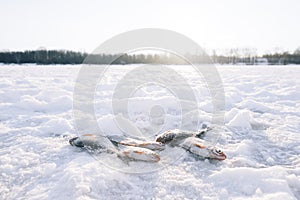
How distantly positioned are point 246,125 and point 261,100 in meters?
3.18

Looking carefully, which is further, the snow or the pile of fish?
the pile of fish

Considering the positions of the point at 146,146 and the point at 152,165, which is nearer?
the point at 152,165

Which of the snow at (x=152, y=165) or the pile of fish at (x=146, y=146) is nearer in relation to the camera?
the snow at (x=152, y=165)

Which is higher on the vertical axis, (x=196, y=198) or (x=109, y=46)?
(x=109, y=46)

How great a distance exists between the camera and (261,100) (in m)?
7.23

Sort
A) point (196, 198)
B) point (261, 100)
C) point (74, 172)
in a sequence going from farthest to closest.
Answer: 1. point (261, 100)
2. point (74, 172)
3. point (196, 198)

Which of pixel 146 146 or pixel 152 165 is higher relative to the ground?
pixel 146 146

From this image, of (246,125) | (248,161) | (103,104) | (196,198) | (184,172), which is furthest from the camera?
(103,104)

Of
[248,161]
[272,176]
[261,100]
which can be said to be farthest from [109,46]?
[261,100]

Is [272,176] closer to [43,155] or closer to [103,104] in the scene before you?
[43,155]

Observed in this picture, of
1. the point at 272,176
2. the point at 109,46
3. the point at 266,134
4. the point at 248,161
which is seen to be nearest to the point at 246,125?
the point at 266,134

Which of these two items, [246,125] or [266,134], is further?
[246,125]

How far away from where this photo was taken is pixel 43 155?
309cm

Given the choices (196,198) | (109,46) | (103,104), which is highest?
(109,46)
